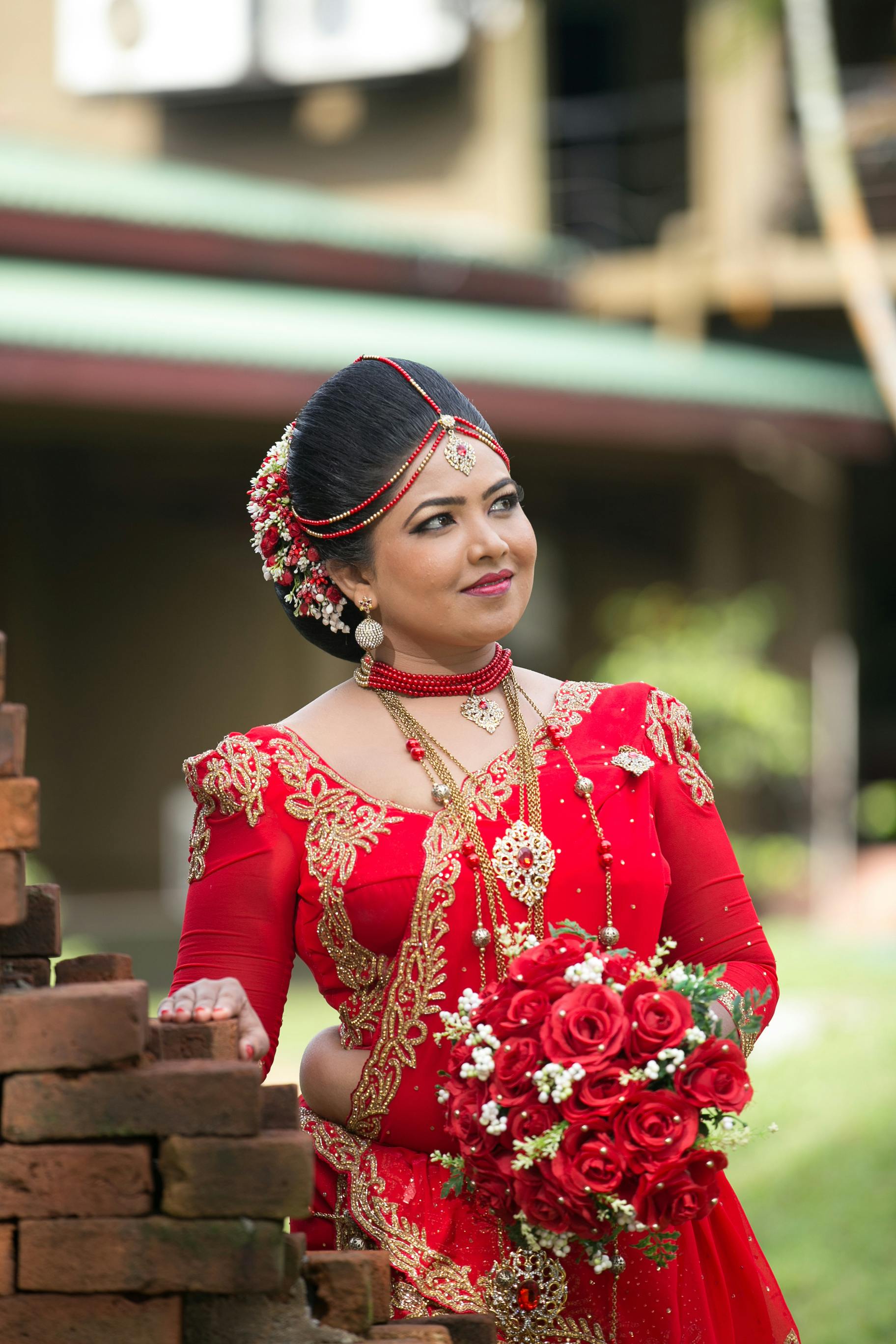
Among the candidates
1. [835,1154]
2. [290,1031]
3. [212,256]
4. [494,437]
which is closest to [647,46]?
[212,256]

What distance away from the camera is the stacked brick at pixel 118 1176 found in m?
1.78

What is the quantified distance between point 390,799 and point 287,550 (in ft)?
1.47

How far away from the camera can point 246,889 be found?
240cm

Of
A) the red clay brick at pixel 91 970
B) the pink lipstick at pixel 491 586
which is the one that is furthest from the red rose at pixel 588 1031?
the pink lipstick at pixel 491 586

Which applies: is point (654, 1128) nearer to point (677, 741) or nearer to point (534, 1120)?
point (534, 1120)

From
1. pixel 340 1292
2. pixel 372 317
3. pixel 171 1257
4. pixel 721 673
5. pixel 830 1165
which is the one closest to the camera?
pixel 171 1257

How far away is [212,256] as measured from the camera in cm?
1062

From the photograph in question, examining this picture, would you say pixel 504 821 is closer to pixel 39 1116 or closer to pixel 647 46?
pixel 39 1116

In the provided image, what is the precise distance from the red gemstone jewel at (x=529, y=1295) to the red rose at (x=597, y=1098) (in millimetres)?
391

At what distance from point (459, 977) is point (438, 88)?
1114 cm

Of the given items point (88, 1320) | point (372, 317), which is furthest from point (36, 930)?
point (372, 317)

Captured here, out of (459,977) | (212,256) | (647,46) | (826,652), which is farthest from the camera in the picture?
(647,46)

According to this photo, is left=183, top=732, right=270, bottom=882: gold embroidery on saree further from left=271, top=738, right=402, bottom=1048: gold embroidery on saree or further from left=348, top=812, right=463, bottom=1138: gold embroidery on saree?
left=348, top=812, right=463, bottom=1138: gold embroidery on saree

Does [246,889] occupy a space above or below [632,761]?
below
